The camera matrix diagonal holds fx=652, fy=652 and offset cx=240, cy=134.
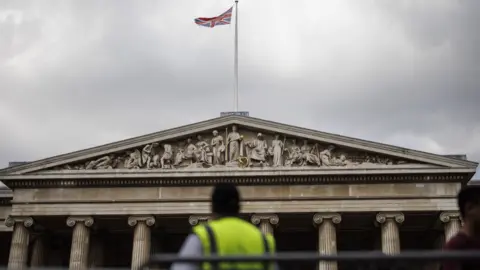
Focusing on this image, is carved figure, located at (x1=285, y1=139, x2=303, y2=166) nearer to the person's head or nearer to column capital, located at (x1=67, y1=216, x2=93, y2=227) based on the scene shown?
column capital, located at (x1=67, y1=216, x2=93, y2=227)

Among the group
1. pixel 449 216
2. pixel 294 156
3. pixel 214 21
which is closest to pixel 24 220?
pixel 294 156

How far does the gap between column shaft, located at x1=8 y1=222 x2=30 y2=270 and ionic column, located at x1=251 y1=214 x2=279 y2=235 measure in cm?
1282

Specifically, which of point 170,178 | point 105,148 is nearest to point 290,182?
point 170,178

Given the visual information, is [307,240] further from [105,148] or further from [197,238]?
[197,238]

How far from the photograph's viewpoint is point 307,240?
40750 millimetres

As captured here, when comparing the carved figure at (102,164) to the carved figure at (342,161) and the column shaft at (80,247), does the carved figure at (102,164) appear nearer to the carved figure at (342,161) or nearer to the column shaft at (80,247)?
the column shaft at (80,247)

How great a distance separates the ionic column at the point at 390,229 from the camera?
3450 centimetres

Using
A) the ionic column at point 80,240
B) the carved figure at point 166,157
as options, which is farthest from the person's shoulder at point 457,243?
the ionic column at point 80,240

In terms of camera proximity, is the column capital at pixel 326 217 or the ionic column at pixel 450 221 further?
the column capital at pixel 326 217

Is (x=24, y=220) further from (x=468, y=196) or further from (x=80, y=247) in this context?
(x=468, y=196)

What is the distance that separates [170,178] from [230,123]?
14.8 feet

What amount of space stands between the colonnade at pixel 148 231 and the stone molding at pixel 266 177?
1869mm

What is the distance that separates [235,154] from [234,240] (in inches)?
1183

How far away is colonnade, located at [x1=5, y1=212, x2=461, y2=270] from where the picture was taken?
34.7 meters
